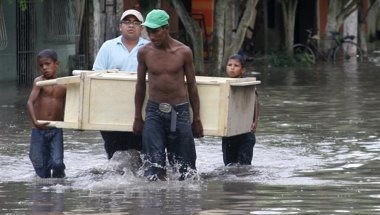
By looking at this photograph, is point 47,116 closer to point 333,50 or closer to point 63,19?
point 63,19

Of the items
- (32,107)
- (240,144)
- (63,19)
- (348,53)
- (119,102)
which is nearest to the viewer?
(119,102)

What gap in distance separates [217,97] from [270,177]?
46.2 inches

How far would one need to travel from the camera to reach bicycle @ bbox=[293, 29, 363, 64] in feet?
115

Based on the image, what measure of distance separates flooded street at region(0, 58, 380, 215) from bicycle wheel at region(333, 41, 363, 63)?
16187mm

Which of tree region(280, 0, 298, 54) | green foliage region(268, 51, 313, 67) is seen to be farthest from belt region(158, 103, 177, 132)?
tree region(280, 0, 298, 54)

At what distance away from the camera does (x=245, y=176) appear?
11836mm

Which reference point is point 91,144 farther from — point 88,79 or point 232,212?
point 232,212

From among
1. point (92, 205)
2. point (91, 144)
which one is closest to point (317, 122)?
point (91, 144)

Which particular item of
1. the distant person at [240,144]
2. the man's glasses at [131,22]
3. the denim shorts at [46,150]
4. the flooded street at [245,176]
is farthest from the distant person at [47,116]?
the distant person at [240,144]

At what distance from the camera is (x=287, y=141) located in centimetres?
1498

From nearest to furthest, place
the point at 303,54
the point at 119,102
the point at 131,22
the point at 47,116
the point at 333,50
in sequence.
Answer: the point at 119,102
the point at 47,116
the point at 131,22
the point at 303,54
the point at 333,50

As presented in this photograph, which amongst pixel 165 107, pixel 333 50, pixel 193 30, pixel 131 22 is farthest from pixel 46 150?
pixel 333 50

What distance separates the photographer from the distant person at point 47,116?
11.5m

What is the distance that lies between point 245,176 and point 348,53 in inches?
996
